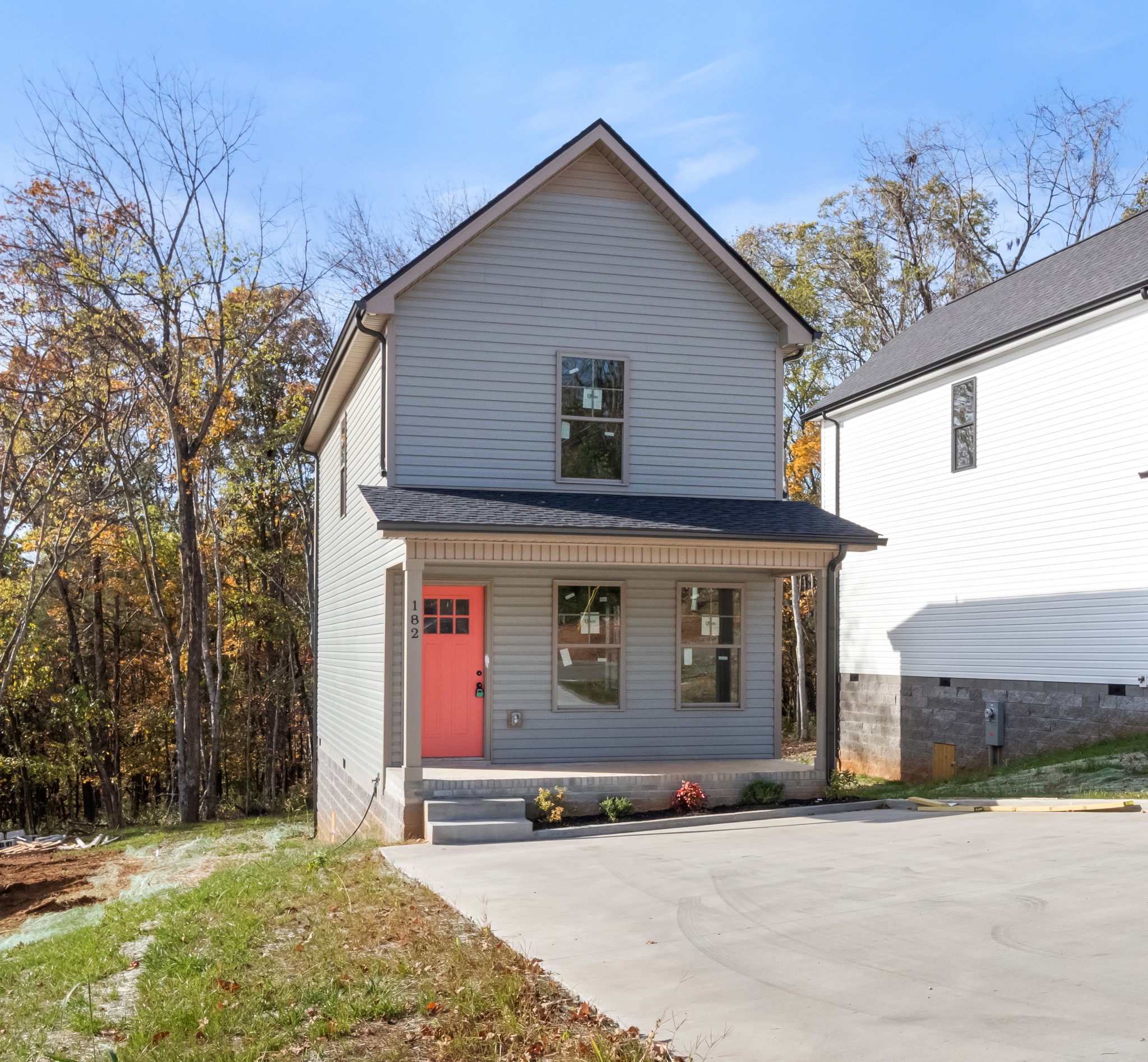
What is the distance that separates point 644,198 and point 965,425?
847 cm

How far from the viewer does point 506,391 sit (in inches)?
558

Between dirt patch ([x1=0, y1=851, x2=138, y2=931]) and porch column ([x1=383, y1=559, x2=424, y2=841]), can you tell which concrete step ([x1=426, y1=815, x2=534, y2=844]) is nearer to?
porch column ([x1=383, y1=559, x2=424, y2=841])

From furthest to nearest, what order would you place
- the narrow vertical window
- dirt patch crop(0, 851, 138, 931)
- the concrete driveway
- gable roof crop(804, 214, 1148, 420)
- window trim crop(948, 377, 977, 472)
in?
window trim crop(948, 377, 977, 472), the narrow vertical window, gable roof crop(804, 214, 1148, 420), dirt patch crop(0, 851, 138, 931), the concrete driveway

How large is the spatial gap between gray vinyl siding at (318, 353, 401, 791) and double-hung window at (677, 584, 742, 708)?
391cm

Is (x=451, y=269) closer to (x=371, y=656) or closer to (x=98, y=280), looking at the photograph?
(x=371, y=656)

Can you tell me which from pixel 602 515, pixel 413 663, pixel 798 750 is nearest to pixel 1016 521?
pixel 602 515

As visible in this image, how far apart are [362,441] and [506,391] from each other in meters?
2.71

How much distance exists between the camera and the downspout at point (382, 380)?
44.6ft

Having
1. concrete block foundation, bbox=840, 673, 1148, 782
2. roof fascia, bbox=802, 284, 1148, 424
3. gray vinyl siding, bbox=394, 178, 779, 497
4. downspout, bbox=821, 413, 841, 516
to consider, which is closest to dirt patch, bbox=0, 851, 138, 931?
gray vinyl siding, bbox=394, 178, 779, 497

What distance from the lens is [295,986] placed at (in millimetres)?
6188

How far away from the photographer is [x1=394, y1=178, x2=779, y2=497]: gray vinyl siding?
13.9 metres

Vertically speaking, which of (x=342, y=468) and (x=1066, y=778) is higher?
(x=342, y=468)

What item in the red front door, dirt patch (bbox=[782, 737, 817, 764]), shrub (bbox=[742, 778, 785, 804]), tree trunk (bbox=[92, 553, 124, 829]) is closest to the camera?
shrub (bbox=[742, 778, 785, 804])

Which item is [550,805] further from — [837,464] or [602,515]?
[837,464]
